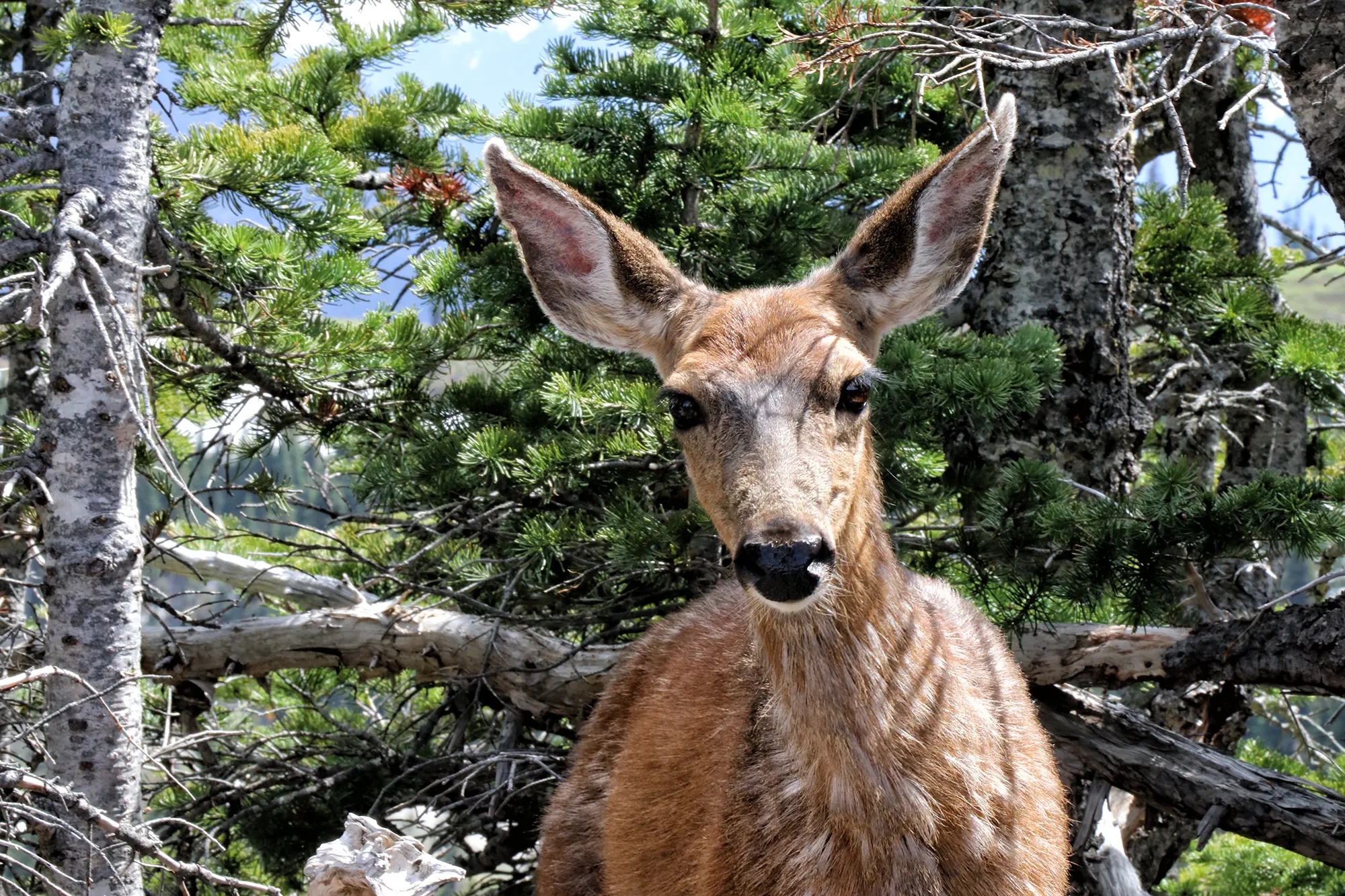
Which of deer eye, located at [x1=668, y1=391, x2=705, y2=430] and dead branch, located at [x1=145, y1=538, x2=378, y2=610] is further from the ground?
deer eye, located at [x1=668, y1=391, x2=705, y2=430]

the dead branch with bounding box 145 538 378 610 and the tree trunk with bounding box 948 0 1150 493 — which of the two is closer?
the tree trunk with bounding box 948 0 1150 493

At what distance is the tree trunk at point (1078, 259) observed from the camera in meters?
5.68

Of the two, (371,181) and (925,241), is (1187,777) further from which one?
(371,181)

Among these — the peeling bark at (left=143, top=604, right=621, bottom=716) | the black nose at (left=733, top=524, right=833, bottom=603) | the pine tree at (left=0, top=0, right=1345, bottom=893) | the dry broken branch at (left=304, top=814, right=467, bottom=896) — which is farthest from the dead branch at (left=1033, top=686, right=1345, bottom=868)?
the dry broken branch at (left=304, top=814, right=467, bottom=896)

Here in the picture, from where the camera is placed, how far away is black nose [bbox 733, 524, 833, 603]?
266 cm

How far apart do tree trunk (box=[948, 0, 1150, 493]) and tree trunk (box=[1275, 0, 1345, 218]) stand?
1.43 m

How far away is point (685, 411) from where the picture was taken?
3264 mm

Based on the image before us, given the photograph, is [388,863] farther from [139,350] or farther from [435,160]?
[435,160]

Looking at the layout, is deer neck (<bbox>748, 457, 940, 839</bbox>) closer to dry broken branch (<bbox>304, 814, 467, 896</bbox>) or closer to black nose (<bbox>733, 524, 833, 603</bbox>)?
black nose (<bbox>733, 524, 833, 603</bbox>)

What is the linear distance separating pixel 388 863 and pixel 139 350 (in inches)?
75.9

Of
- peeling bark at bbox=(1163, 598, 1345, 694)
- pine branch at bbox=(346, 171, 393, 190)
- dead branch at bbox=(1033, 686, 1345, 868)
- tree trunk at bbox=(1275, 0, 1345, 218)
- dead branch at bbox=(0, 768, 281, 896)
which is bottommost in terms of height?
dead branch at bbox=(1033, 686, 1345, 868)

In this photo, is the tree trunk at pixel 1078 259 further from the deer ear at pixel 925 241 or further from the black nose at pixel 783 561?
the black nose at pixel 783 561

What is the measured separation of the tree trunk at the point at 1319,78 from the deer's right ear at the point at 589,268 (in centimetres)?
229

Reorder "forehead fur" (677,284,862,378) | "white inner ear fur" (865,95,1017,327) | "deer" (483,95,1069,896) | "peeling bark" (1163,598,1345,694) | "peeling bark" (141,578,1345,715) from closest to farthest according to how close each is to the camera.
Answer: "deer" (483,95,1069,896)
"forehead fur" (677,284,862,378)
"white inner ear fur" (865,95,1017,327)
"peeling bark" (1163,598,1345,694)
"peeling bark" (141,578,1345,715)
